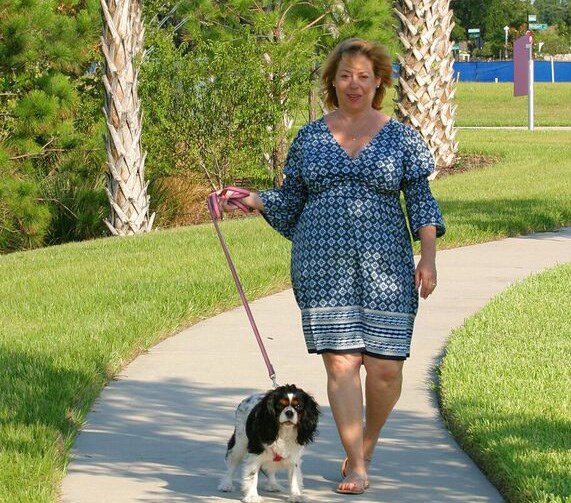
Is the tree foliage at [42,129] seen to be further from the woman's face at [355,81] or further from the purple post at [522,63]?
the purple post at [522,63]

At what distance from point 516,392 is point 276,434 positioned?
1.90m

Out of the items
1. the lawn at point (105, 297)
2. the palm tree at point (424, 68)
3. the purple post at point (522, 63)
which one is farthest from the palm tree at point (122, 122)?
the purple post at point (522, 63)

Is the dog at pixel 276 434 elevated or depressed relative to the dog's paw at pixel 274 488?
elevated

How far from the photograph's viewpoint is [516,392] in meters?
6.61

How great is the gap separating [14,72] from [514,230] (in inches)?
279

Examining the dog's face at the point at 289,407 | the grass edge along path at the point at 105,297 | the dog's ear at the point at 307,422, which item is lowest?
the grass edge along path at the point at 105,297

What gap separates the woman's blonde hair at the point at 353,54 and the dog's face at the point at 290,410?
129 cm

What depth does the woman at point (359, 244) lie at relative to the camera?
5352 mm

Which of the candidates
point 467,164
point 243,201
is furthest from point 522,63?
point 243,201

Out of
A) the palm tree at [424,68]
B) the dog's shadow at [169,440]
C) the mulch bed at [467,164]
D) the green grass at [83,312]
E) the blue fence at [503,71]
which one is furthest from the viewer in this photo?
the blue fence at [503,71]

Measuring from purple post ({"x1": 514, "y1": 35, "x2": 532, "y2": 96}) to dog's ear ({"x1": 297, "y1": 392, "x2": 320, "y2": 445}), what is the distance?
2876 centimetres

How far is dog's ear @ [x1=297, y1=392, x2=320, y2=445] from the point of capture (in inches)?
202

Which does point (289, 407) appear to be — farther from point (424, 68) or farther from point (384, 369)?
point (424, 68)

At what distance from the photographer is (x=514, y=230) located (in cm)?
1353
